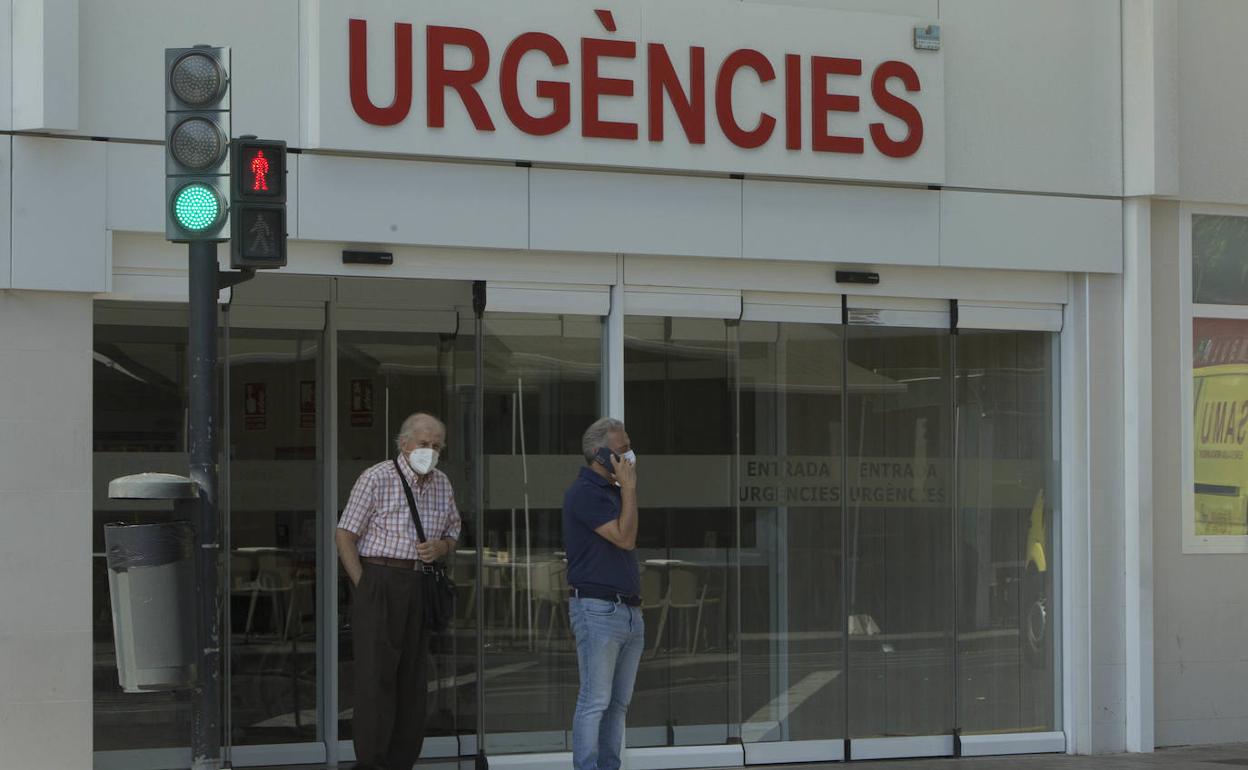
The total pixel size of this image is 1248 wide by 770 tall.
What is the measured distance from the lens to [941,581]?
40.4 feet

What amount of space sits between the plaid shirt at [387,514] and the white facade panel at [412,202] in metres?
1.38

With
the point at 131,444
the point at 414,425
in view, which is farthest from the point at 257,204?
the point at 131,444

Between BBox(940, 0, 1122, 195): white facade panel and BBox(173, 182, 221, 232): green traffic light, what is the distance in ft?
18.5

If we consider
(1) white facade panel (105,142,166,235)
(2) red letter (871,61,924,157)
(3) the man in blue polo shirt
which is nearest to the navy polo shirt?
(3) the man in blue polo shirt

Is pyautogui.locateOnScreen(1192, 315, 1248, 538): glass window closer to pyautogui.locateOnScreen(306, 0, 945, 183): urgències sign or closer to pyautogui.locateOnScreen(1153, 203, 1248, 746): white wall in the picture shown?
pyautogui.locateOnScreen(1153, 203, 1248, 746): white wall

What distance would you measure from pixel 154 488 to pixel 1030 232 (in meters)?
6.64

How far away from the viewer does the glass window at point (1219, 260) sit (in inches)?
502

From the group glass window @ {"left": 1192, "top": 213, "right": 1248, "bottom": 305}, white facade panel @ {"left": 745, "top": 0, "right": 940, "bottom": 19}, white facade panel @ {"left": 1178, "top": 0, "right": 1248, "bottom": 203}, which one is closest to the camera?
white facade panel @ {"left": 745, "top": 0, "right": 940, "bottom": 19}

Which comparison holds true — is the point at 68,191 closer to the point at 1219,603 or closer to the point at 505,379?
the point at 505,379

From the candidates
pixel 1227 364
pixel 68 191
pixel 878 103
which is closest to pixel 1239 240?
pixel 1227 364

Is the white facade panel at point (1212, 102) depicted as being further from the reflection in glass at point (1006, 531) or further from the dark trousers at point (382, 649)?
the dark trousers at point (382, 649)

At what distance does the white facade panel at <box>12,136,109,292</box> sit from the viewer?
9734mm

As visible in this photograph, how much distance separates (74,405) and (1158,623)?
23.5 feet

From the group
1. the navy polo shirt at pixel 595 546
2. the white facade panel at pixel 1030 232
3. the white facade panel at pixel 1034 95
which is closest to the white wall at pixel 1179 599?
the white facade panel at pixel 1030 232
